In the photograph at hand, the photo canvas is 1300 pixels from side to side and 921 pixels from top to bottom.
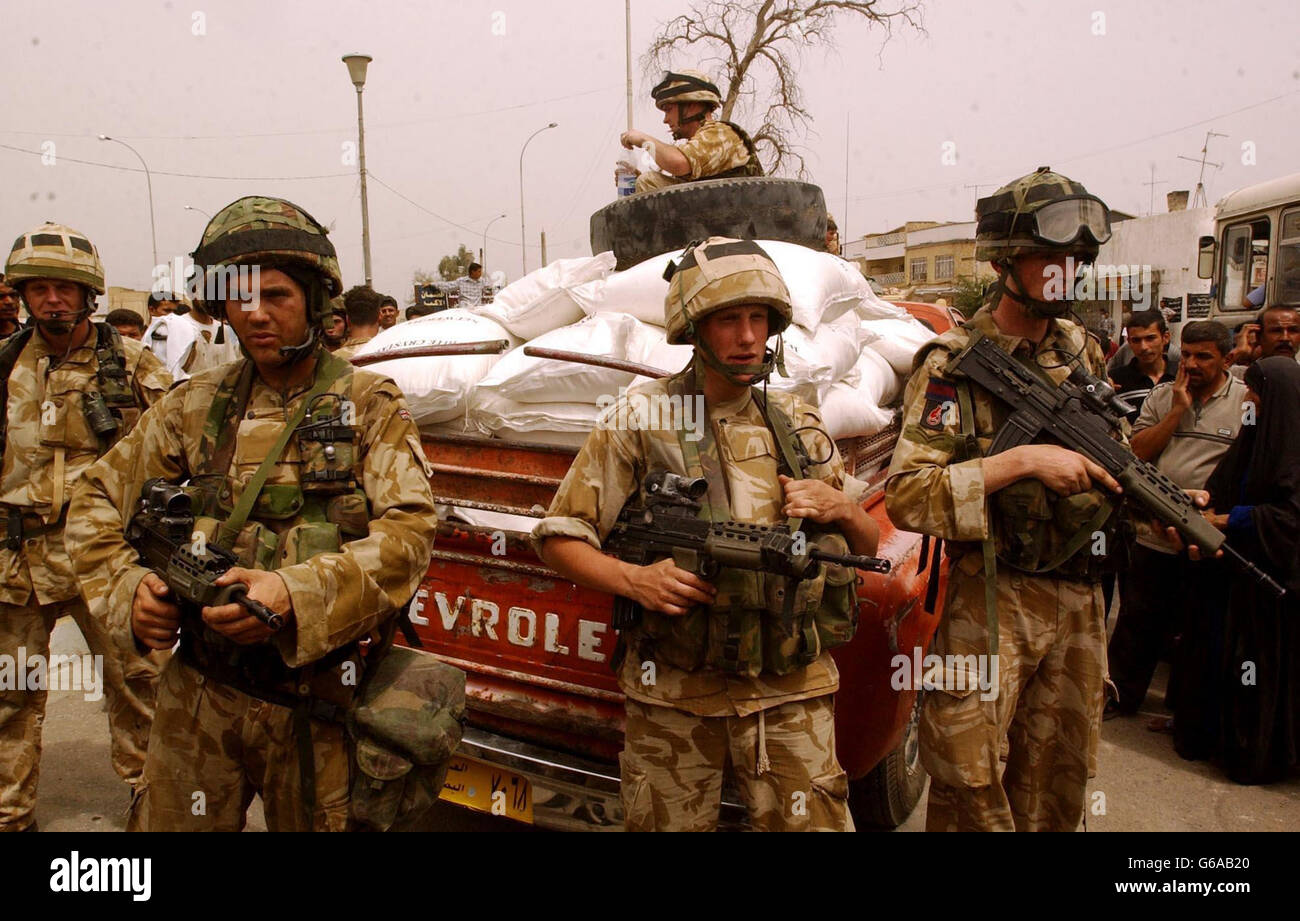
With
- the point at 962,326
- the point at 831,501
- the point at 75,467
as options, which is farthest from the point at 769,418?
the point at 75,467

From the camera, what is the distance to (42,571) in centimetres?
326

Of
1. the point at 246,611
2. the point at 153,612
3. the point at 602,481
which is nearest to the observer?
the point at 246,611

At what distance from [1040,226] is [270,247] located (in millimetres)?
2022

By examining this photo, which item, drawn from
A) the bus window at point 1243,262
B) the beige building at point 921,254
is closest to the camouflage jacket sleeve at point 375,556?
the bus window at point 1243,262

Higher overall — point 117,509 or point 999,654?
point 117,509

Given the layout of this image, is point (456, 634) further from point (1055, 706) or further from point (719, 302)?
point (1055, 706)

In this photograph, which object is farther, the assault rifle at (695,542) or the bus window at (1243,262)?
the bus window at (1243,262)

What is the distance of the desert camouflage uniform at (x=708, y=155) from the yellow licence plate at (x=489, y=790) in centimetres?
275

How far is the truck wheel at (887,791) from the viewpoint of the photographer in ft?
10.6

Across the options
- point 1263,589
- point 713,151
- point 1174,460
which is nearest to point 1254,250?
point 1174,460

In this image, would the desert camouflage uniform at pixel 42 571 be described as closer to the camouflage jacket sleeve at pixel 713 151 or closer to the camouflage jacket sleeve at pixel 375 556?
the camouflage jacket sleeve at pixel 375 556

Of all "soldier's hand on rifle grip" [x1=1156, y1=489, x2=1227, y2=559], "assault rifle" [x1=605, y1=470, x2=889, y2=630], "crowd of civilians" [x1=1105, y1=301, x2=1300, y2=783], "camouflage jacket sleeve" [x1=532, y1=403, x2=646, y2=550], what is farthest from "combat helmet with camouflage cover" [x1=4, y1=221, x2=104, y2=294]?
"crowd of civilians" [x1=1105, y1=301, x2=1300, y2=783]

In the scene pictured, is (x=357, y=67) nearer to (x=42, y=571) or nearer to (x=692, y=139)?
(x=692, y=139)

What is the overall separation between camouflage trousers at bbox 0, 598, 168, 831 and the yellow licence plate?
1.22 meters
